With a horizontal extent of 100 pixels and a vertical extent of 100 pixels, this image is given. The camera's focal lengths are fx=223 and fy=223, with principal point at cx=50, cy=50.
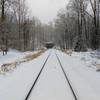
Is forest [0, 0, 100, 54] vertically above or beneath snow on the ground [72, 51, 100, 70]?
above

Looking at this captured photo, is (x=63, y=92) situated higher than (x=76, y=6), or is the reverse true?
(x=76, y=6)

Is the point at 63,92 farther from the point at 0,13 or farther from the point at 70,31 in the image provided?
the point at 70,31

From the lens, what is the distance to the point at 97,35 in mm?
36406

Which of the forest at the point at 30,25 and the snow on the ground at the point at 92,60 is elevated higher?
the forest at the point at 30,25

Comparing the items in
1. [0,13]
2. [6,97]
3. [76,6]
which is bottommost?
[6,97]

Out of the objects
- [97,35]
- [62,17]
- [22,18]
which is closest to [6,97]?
[97,35]

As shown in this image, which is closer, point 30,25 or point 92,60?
point 92,60

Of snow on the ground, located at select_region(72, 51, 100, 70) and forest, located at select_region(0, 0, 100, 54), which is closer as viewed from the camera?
snow on the ground, located at select_region(72, 51, 100, 70)

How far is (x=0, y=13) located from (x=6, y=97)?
101ft

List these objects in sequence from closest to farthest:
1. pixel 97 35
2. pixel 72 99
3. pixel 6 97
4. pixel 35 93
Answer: pixel 72 99 → pixel 6 97 → pixel 35 93 → pixel 97 35

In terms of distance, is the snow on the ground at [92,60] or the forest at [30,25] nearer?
the snow on the ground at [92,60]

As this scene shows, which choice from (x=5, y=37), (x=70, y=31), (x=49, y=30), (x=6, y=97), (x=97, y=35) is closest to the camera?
(x=6, y=97)

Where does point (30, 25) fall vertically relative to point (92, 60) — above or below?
above

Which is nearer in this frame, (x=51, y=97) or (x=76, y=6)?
(x=51, y=97)
